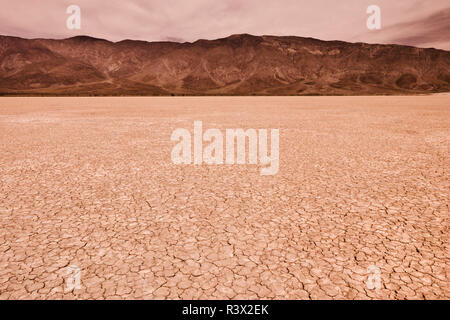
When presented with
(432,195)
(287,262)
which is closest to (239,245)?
(287,262)

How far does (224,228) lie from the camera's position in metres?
4.77

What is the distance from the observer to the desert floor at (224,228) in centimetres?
337

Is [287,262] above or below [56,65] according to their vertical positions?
below

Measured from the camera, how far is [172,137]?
13.5 meters

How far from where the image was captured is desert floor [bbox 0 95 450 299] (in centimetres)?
337

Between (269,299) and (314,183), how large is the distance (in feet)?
14.5

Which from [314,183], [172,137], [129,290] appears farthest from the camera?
[172,137]

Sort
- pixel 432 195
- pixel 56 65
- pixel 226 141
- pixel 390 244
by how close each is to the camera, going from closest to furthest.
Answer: pixel 390 244
pixel 432 195
pixel 226 141
pixel 56 65

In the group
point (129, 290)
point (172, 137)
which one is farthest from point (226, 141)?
point (129, 290)

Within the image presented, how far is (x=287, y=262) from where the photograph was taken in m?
3.79

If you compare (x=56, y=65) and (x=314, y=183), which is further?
(x=56, y=65)

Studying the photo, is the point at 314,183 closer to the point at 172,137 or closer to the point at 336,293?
the point at 336,293

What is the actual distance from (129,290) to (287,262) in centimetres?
211
